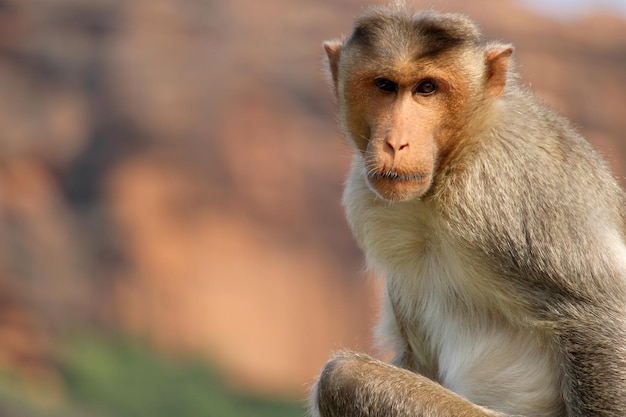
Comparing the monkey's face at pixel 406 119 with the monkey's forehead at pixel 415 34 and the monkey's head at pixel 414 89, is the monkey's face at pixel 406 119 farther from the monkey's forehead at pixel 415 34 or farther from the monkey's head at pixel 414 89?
the monkey's forehead at pixel 415 34

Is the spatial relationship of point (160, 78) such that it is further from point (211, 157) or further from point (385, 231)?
point (385, 231)

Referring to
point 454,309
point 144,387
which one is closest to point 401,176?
point 454,309

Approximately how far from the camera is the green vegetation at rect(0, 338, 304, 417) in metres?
25.3

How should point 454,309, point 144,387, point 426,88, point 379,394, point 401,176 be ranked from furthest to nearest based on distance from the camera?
point 144,387 → point 454,309 → point 426,88 → point 379,394 → point 401,176

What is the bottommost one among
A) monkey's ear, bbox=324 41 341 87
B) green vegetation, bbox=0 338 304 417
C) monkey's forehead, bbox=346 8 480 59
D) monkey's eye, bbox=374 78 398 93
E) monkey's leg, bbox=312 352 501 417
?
monkey's leg, bbox=312 352 501 417

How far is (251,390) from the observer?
2697cm

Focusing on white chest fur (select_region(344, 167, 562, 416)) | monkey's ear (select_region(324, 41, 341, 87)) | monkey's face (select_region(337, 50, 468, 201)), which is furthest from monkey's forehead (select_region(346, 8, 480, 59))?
white chest fur (select_region(344, 167, 562, 416))

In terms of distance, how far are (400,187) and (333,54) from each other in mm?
1432

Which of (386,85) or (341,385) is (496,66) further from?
(341,385)

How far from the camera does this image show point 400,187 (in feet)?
22.0

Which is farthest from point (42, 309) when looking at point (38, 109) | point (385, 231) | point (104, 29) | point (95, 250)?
point (385, 231)

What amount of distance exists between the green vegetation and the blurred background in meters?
0.05

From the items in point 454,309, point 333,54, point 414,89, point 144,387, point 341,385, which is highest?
point 333,54

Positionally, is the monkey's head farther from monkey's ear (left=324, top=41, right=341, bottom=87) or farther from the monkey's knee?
the monkey's knee
